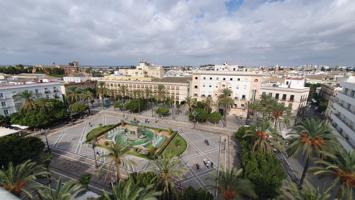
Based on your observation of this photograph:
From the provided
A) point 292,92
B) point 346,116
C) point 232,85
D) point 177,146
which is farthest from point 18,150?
point 292,92

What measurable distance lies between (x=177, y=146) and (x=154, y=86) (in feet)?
166

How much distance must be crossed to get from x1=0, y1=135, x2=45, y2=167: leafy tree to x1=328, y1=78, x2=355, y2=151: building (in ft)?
196

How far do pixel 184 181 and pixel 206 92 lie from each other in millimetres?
49791

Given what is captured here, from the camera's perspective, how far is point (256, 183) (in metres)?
26.4

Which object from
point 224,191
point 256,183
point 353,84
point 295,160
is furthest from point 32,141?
point 353,84

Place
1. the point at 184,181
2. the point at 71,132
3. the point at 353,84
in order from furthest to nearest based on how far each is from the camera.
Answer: the point at 71,132, the point at 353,84, the point at 184,181

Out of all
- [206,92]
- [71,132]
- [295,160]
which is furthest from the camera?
[206,92]

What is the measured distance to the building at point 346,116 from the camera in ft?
117

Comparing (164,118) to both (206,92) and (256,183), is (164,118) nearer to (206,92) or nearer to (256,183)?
(206,92)

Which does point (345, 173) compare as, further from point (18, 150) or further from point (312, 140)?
point (18, 150)

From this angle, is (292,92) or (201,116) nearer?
(201,116)

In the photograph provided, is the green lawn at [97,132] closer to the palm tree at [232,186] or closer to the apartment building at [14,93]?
the apartment building at [14,93]

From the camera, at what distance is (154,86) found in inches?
3593

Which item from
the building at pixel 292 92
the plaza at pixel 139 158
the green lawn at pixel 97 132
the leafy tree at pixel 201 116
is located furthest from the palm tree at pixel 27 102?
the building at pixel 292 92
